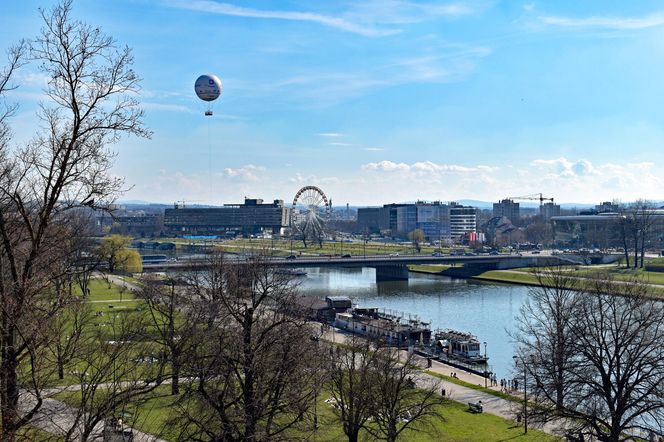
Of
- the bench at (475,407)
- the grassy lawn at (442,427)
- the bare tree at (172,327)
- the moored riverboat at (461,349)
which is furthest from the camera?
the moored riverboat at (461,349)

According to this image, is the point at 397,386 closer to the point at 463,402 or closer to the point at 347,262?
the point at 463,402

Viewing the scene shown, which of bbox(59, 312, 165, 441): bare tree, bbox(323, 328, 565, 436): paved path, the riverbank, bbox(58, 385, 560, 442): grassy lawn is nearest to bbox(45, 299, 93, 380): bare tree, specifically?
bbox(59, 312, 165, 441): bare tree

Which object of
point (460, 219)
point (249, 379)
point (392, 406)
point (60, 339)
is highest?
point (460, 219)

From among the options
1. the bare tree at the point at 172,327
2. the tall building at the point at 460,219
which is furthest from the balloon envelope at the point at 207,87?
the tall building at the point at 460,219

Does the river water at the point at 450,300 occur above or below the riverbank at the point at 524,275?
below

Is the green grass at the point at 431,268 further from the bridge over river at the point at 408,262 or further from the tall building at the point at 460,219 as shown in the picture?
the tall building at the point at 460,219

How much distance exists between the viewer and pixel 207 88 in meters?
63.2

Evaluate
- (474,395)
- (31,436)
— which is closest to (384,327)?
(474,395)

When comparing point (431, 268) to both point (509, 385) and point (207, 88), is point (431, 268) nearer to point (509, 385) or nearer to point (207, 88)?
point (207, 88)

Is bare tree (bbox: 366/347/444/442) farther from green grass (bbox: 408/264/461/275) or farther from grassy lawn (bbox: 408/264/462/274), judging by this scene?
grassy lawn (bbox: 408/264/462/274)

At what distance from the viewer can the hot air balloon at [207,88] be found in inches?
2478

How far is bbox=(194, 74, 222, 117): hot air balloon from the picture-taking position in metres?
62.9

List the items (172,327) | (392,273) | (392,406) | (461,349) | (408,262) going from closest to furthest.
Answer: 1. (392,406)
2. (172,327)
3. (461,349)
4. (408,262)
5. (392,273)

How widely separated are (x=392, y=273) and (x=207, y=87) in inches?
1480
